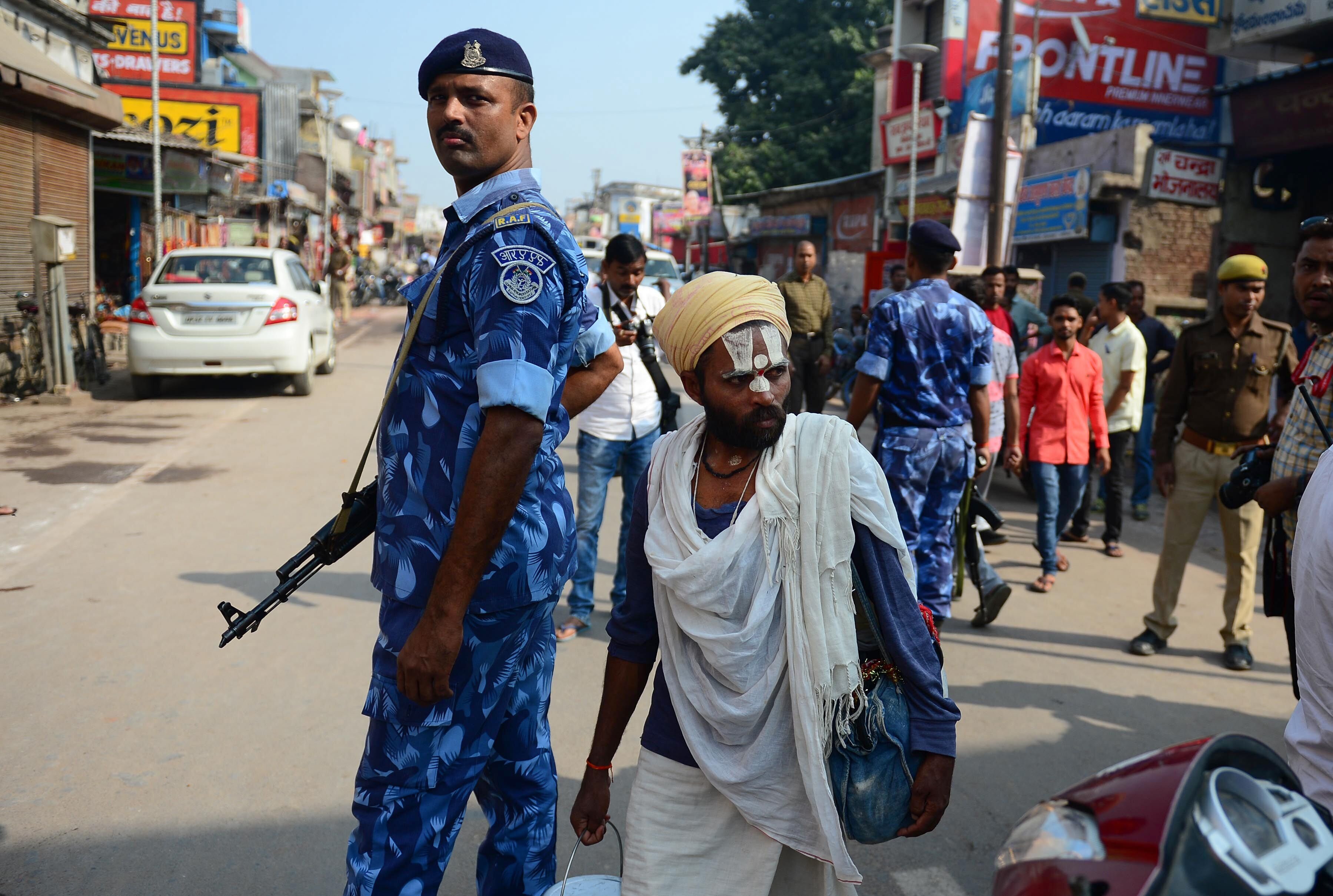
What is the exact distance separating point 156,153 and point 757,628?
17.7 metres

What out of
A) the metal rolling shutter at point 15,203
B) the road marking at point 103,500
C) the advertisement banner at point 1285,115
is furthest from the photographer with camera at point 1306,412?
the metal rolling shutter at point 15,203

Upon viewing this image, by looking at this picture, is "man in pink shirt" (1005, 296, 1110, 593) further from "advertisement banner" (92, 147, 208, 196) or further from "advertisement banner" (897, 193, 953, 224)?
"advertisement banner" (92, 147, 208, 196)

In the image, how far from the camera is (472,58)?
215 cm

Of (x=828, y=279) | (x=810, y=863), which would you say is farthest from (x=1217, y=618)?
(x=828, y=279)

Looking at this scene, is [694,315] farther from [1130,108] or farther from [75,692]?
[1130,108]

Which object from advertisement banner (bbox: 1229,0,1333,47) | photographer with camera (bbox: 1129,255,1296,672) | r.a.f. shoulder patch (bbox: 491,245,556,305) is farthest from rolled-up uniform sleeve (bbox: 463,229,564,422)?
advertisement banner (bbox: 1229,0,1333,47)

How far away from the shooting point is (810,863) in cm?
207

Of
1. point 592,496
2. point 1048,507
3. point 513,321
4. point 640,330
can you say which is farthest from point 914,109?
point 513,321

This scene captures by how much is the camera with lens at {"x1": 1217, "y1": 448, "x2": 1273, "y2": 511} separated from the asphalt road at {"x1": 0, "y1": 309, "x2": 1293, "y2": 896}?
1103mm

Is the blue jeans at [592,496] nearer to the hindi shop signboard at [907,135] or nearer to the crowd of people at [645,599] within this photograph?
the crowd of people at [645,599]

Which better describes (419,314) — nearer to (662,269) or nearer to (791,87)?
(662,269)

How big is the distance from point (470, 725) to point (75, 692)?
2.77 meters

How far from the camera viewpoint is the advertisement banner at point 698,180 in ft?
125

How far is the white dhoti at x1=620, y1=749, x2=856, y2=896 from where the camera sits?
201 centimetres
